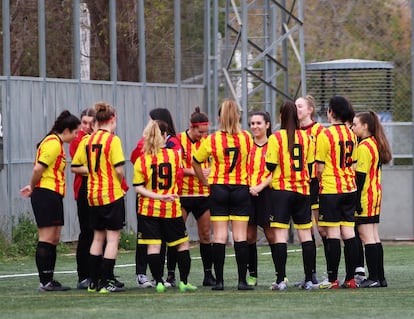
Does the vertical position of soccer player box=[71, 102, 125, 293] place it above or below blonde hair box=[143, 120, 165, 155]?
below

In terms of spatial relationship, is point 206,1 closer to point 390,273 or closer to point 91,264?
point 390,273

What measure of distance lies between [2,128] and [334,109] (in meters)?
6.89

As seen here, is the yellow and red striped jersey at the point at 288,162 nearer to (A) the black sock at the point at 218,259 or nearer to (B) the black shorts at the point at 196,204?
(A) the black sock at the point at 218,259

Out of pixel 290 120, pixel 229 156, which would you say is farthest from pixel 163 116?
pixel 290 120

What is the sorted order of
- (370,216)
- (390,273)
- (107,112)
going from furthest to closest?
1. (390,273)
2. (370,216)
3. (107,112)

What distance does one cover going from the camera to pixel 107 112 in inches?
480

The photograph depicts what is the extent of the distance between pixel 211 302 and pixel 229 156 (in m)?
1.76

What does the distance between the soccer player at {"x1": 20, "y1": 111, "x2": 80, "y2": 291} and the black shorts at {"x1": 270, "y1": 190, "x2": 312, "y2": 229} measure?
2143 millimetres

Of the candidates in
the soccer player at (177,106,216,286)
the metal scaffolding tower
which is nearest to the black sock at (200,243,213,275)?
the soccer player at (177,106,216,286)

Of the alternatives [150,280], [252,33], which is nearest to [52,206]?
[150,280]

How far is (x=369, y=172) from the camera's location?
511 inches

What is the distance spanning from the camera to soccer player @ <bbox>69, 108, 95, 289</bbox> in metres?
12.8

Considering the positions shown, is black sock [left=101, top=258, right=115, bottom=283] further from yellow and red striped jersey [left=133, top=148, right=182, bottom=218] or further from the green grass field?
yellow and red striped jersey [left=133, top=148, right=182, bottom=218]

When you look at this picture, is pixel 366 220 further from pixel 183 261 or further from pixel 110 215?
pixel 110 215
